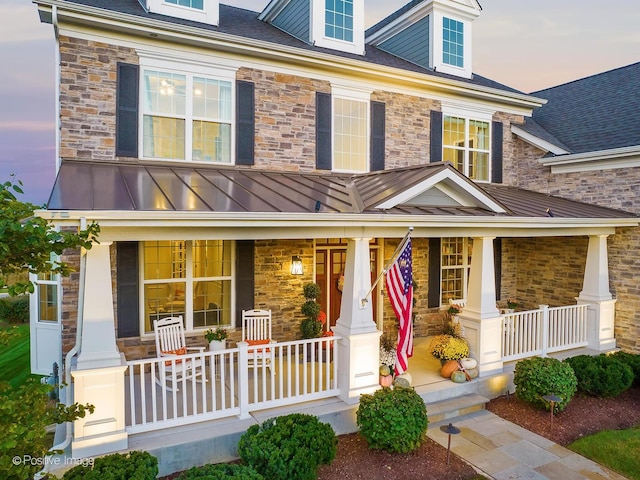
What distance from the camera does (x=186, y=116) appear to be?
26.2ft

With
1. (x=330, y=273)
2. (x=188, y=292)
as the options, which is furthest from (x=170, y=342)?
(x=330, y=273)

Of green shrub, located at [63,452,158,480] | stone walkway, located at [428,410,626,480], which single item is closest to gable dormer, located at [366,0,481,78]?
stone walkway, located at [428,410,626,480]

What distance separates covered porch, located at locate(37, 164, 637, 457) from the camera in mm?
5148

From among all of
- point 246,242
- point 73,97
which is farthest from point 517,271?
point 73,97

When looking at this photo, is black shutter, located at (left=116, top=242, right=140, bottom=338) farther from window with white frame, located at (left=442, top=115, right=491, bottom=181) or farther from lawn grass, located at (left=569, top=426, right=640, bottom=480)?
window with white frame, located at (left=442, top=115, right=491, bottom=181)

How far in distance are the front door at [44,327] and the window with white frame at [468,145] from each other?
9.50 metres

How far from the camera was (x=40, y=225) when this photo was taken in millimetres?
2852

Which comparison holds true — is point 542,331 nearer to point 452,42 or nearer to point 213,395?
point 213,395

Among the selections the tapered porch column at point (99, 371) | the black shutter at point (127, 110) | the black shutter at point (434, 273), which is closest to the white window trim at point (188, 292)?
the black shutter at point (127, 110)

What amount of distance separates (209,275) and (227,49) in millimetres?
4346

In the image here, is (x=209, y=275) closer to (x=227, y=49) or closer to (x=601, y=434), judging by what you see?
(x=227, y=49)

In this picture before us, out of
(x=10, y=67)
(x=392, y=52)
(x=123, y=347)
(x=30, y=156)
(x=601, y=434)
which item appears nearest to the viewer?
(x=601, y=434)

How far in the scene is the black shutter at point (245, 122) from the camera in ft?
27.3

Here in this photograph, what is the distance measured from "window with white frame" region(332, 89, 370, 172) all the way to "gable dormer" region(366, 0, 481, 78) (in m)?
2.87
